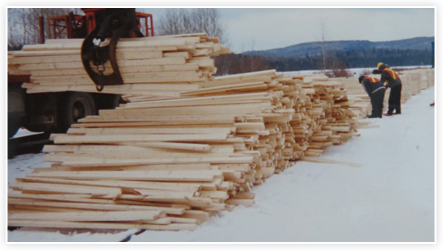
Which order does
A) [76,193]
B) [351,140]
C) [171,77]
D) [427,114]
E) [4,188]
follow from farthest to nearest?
[427,114] → [351,140] → [171,77] → [76,193] → [4,188]

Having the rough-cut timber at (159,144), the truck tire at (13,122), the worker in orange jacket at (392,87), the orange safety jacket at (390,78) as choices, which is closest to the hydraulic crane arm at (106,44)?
the rough-cut timber at (159,144)

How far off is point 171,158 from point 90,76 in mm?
1476

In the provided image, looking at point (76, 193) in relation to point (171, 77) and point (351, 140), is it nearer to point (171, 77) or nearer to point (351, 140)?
point (171, 77)

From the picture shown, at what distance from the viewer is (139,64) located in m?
5.61

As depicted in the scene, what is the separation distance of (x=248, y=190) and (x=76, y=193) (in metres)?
2.10

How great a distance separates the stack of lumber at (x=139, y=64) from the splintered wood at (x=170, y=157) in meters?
0.07

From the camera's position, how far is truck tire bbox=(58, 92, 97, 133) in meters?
9.64

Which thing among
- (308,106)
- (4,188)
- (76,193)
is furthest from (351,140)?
(4,188)

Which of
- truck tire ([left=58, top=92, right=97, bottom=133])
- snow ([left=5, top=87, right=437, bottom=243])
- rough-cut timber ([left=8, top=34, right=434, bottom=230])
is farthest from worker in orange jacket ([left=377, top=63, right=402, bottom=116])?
truck tire ([left=58, top=92, right=97, bottom=133])

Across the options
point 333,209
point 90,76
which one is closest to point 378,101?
point 333,209

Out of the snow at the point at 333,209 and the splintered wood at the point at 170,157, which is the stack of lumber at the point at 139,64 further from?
the snow at the point at 333,209

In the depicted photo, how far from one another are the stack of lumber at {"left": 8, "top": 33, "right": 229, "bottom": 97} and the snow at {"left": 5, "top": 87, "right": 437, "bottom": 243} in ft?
5.88

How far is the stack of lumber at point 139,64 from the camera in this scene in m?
5.43

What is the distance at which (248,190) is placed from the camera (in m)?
5.70
